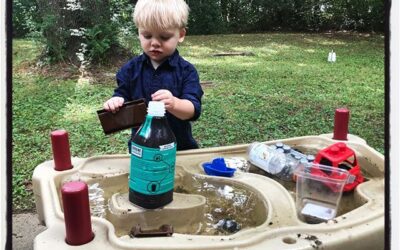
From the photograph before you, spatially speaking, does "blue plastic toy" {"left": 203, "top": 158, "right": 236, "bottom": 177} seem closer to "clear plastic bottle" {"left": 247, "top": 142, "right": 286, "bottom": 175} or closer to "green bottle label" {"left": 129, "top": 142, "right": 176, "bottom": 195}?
A: "clear plastic bottle" {"left": 247, "top": 142, "right": 286, "bottom": 175}

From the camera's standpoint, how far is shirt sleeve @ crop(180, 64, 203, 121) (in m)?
1.27

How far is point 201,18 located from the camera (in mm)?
5609

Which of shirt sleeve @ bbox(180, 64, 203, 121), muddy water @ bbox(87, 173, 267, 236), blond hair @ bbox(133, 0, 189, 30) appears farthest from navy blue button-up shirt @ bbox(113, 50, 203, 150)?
muddy water @ bbox(87, 173, 267, 236)

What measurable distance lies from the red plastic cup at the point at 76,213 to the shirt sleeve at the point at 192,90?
1.67ft

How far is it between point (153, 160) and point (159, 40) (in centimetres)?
43

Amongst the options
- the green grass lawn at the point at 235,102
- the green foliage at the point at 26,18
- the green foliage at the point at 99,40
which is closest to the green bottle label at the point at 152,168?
the green grass lawn at the point at 235,102

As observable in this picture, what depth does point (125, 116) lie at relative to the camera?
1132 mm

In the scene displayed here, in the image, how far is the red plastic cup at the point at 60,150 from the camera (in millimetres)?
1216

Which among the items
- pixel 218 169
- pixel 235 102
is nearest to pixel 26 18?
pixel 235 102

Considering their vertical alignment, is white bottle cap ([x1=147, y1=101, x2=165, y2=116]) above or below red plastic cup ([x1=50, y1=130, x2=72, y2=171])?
above

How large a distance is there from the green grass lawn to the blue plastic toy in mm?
668

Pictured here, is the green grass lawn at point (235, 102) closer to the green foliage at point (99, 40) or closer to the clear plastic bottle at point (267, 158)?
the green foliage at point (99, 40)

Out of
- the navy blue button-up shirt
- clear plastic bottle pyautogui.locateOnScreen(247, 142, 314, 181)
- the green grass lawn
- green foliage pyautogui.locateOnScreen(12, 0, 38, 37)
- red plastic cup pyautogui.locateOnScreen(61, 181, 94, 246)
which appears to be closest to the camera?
red plastic cup pyautogui.locateOnScreen(61, 181, 94, 246)

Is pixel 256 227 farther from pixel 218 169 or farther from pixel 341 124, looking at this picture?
pixel 341 124
